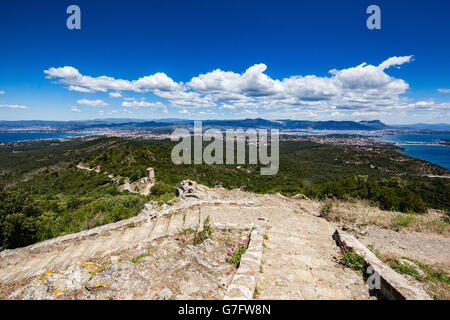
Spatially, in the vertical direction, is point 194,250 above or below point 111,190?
above

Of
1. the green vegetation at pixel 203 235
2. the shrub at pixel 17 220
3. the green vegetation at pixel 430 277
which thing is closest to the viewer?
the green vegetation at pixel 430 277

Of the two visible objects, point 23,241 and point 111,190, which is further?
point 111,190

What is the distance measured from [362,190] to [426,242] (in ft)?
22.2

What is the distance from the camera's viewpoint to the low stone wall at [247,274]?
3115mm

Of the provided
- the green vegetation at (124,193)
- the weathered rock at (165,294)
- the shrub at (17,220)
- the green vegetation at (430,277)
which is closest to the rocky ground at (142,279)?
the weathered rock at (165,294)

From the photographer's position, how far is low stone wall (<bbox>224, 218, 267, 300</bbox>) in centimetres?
311

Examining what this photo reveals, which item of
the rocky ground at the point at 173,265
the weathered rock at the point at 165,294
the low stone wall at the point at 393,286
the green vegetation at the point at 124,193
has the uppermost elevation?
the low stone wall at the point at 393,286

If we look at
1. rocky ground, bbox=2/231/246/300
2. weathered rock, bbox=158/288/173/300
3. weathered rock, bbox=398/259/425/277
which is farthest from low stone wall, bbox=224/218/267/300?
weathered rock, bbox=398/259/425/277

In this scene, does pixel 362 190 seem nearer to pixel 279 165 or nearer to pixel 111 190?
pixel 111 190

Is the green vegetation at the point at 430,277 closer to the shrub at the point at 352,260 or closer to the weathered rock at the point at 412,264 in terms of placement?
the weathered rock at the point at 412,264

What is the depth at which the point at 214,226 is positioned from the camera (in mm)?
6477

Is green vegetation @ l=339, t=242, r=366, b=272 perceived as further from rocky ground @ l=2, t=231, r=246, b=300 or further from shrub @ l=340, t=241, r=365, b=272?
rocky ground @ l=2, t=231, r=246, b=300
